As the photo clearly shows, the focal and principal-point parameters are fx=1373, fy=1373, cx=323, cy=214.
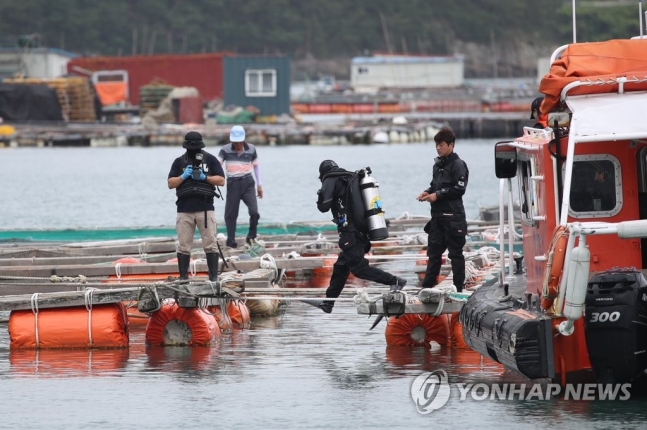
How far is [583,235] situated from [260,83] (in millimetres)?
78009

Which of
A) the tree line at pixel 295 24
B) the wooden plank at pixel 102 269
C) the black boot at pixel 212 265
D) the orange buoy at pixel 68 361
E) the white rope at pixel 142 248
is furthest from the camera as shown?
the tree line at pixel 295 24

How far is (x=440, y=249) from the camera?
50.8 ft

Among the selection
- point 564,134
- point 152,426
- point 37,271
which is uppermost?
point 564,134

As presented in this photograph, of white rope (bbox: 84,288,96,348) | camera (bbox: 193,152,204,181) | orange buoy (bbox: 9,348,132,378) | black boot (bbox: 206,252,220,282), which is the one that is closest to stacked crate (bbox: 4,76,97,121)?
black boot (bbox: 206,252,220,282)

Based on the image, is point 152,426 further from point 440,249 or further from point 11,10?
point 11,10

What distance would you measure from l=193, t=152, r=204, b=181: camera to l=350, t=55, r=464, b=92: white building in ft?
387

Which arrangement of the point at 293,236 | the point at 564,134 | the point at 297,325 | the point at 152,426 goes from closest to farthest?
1. the point at 152,426
2. the point at 564,134
3. the point at 297,325
4. the point at 293,236

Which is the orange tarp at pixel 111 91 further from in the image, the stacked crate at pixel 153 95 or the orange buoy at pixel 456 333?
the orange buoy at pixel 456 333

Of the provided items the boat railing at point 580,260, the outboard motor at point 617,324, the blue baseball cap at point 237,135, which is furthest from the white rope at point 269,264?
the boat railing at point 580,260

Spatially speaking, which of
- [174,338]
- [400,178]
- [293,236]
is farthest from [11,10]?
[174,338]

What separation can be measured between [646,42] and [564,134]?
4.22 ft

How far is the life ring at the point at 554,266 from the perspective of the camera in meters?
11.1

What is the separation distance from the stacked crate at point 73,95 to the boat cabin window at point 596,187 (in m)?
74.5

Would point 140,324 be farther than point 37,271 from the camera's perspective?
No
